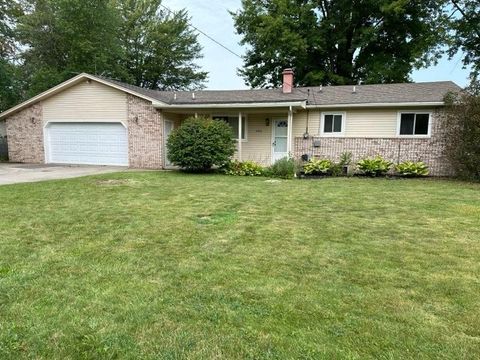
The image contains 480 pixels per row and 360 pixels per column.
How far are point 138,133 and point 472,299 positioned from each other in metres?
13.5

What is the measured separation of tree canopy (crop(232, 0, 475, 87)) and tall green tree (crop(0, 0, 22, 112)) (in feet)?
52.3

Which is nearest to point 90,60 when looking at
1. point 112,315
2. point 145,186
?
point 145,186

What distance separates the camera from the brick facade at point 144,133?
46.5ft

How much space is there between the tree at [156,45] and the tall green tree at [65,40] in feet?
13.3

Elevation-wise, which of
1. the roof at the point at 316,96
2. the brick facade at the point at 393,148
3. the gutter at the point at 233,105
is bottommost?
the brick facade at the point at 393,148

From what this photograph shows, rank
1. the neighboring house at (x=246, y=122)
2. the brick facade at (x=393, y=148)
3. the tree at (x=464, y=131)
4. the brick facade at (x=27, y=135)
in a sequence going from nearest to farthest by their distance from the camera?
the tree at (x=464, y=131)
the brick facade at (x=393, y=148)
the neighboring house at (x=246, y=122)
the brick facade at (x=27, y=135)

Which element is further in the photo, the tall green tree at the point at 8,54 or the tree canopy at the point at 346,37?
the tree canopy at the point at 346,37

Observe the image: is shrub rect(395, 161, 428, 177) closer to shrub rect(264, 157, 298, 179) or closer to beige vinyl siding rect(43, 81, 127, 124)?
shrub rect(264, 157, 298, 179)

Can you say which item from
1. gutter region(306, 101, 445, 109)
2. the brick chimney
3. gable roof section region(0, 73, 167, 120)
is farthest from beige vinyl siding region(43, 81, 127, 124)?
gutter region(306, 101, 445, 109)

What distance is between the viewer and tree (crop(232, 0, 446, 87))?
73.4 feet

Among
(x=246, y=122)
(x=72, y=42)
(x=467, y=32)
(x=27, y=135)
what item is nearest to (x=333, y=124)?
(x=246, y=122)

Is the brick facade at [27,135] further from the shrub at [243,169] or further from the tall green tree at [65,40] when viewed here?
the shrub at [243,169]

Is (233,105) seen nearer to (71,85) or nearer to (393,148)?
(393,148)

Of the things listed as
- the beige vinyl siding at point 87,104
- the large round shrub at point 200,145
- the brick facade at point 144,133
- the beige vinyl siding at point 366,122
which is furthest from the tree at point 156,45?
the beige vinyl siding at point 366,122
